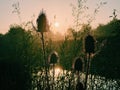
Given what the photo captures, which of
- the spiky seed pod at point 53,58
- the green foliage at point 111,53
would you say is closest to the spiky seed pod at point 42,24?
the spiky seed pod at point 53,58

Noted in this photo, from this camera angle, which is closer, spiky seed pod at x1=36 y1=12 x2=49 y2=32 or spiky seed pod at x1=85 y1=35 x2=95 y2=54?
spiky seed pod at x1=85 y1=35 x2=95 y2=54

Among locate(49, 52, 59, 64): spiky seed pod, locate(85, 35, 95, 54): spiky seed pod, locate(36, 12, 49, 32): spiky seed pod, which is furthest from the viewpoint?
locate(49, 52, 59, 64): spiky seed pod

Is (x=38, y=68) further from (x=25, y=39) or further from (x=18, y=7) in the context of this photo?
(x=18, y=7)

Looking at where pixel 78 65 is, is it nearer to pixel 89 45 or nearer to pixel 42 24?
pixel 89 45

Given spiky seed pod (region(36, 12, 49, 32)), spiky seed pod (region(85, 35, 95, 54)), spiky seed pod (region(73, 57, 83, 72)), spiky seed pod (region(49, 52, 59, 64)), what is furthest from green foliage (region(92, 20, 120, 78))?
spiky seed pod (region(36, 12, 49, 32))

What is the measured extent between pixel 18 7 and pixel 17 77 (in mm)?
2536

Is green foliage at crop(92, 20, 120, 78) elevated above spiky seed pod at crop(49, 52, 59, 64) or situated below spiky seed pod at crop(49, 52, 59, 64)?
above

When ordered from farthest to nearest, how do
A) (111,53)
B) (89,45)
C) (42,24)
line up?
(111,53)
(42,24)
(89,45)

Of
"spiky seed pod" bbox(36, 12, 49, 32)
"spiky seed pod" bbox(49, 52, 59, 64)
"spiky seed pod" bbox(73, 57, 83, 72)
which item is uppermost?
"spiky seed pod" bbox(36, 12, 49, 32)

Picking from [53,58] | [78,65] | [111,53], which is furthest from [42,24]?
[111,53]

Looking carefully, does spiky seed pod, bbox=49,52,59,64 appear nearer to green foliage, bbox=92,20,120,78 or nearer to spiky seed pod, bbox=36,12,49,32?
spiky seed pod, bbox=36,12,49,32

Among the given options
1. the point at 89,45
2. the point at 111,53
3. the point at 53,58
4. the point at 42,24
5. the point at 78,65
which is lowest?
the point at 78,65

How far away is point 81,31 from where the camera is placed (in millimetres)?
12398

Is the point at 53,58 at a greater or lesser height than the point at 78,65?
greater
